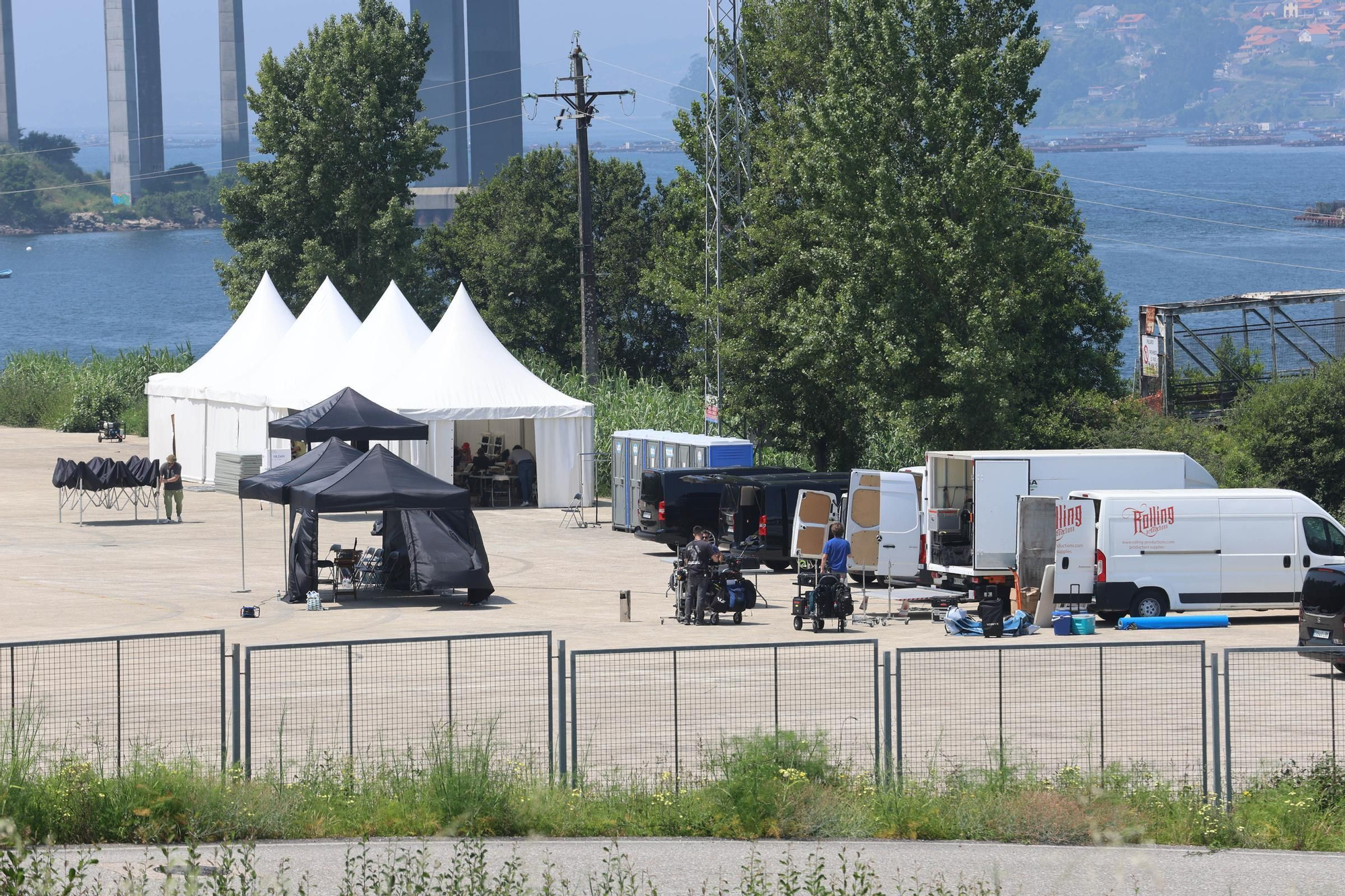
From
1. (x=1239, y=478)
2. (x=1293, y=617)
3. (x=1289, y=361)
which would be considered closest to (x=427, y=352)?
(x=1239, y=478)

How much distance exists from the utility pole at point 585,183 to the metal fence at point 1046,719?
101 ft

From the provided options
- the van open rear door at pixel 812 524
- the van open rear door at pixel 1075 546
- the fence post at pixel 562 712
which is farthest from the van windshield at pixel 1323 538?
the fence post at pixel 562 712

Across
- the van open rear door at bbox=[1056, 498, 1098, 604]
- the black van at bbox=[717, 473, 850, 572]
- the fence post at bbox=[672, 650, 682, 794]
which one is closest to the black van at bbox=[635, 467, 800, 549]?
the black van at bbox=[717, 473, 850, 572]

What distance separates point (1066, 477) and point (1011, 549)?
1.39 m

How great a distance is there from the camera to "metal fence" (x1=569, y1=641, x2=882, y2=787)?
41.9 ft

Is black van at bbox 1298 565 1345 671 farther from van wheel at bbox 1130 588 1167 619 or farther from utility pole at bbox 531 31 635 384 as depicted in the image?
utility pole at bbox 531 31 635 384

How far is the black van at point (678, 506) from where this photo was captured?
29.3 m

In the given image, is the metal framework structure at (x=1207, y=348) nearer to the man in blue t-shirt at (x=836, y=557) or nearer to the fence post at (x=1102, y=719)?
the man in blue t-shirt at (x=836, y=557)

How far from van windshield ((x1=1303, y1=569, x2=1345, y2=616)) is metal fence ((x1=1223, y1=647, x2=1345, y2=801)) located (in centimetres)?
403

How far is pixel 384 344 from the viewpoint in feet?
131

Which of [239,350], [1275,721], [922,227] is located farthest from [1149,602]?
[239,350]

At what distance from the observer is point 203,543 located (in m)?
31.2

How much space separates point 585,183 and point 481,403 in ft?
30.3

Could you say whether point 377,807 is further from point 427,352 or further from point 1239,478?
point 427,352
